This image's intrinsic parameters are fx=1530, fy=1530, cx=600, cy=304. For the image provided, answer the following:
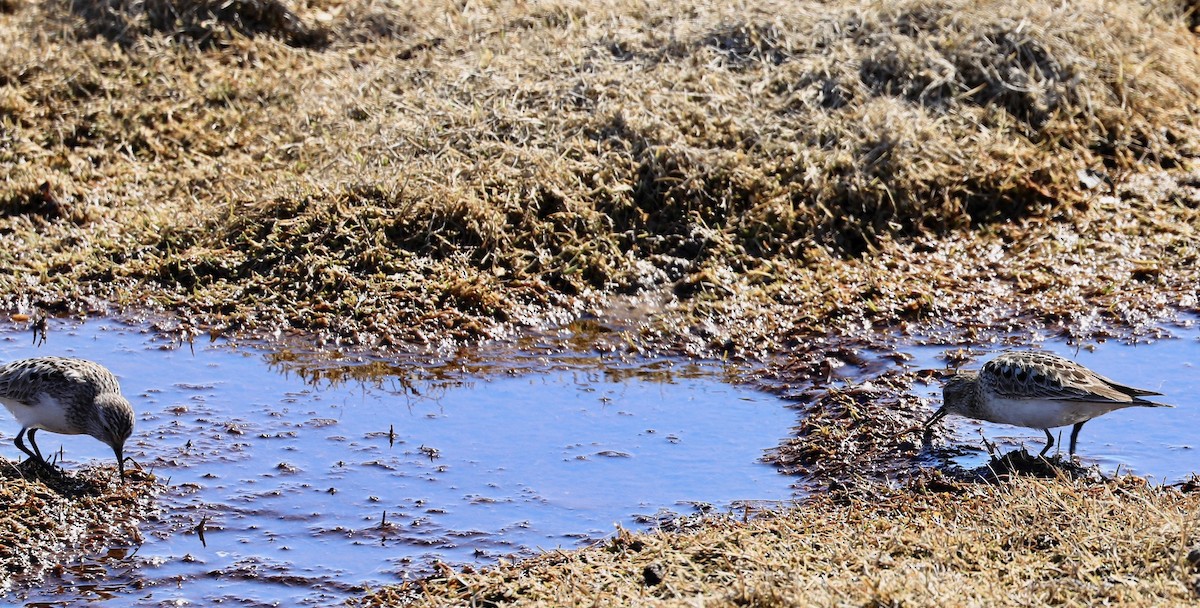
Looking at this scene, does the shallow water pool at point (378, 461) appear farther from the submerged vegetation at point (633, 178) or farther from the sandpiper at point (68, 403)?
the submerged vegetation at point (633, 178)

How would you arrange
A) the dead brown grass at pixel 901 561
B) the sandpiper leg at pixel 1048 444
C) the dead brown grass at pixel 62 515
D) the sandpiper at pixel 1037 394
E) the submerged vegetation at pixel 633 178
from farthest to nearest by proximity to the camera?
1. the submerged vegetation at pixel 633 178
2. the sandpiper leg at pixel 1048 444
3. the sandpiper at pixel 1037 394
4. the dead brown grass at pixel 62 515
5. the dead brown grass at pixel 901 561

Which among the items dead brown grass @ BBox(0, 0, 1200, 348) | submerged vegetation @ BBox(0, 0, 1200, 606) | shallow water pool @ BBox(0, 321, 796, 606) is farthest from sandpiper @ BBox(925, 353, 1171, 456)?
dead brown grass @ BBox(0, 0, 1200, 348)

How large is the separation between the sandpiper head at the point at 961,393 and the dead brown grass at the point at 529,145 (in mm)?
1861

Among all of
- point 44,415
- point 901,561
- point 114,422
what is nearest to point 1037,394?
point 901,561

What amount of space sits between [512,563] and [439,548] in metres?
0.40

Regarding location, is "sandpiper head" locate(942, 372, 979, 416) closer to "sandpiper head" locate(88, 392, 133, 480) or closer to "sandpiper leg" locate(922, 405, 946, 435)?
"sandpiper leg" locate(922, 405, 946, 435)

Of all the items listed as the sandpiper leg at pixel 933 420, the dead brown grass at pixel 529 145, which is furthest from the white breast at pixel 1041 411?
the dead brown grass at pixel 529 145

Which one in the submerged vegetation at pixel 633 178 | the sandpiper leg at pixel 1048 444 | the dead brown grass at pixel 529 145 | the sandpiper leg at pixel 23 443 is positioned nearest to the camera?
the sandpiper leg at pixel 23 443

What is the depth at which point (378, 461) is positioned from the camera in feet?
25.8

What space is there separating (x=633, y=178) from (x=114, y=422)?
187 inches

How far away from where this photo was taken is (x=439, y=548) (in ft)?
22.7

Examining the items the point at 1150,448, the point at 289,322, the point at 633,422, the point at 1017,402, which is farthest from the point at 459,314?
the point at 1150,448

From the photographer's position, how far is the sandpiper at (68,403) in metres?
7.43

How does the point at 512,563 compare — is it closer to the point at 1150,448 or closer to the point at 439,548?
the point at 439,548
